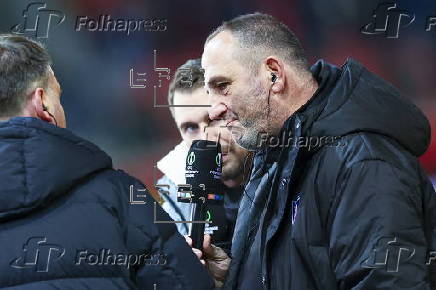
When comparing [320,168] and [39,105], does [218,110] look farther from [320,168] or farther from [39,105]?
[39,105]

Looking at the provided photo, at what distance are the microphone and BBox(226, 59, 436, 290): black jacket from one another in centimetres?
15

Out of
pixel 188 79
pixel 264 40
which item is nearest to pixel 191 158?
pixel 264 40

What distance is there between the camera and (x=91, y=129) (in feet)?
10.0

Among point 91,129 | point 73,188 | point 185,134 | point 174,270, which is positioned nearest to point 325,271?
point 174,270

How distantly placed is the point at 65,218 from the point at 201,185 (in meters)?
0.48

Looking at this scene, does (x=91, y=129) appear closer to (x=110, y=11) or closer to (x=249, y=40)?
(x=110, y=11)

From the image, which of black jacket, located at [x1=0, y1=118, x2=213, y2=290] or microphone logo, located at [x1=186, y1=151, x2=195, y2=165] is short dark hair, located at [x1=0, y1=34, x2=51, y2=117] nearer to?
black jacket, located at [x1=0, y1=118, x2=213, y2=290]

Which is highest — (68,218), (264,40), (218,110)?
(264,40)

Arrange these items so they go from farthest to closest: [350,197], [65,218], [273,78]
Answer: [273,78], [350,197], [65,218]

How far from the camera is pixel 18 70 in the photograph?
119 centimetres

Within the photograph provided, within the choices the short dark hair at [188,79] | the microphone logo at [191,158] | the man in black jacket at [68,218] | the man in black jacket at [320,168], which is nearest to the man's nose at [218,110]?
the man in black jacket at [320,168]

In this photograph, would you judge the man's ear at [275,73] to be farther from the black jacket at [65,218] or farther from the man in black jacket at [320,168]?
the black jacket at [65,218]

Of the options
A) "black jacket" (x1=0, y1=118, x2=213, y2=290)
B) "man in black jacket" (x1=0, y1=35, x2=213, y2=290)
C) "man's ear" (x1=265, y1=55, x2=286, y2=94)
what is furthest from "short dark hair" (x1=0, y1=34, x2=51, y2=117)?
"man's ear" (x1=265, y1=55, x2=286, y2=94)

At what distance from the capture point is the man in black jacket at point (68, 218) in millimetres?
1024
